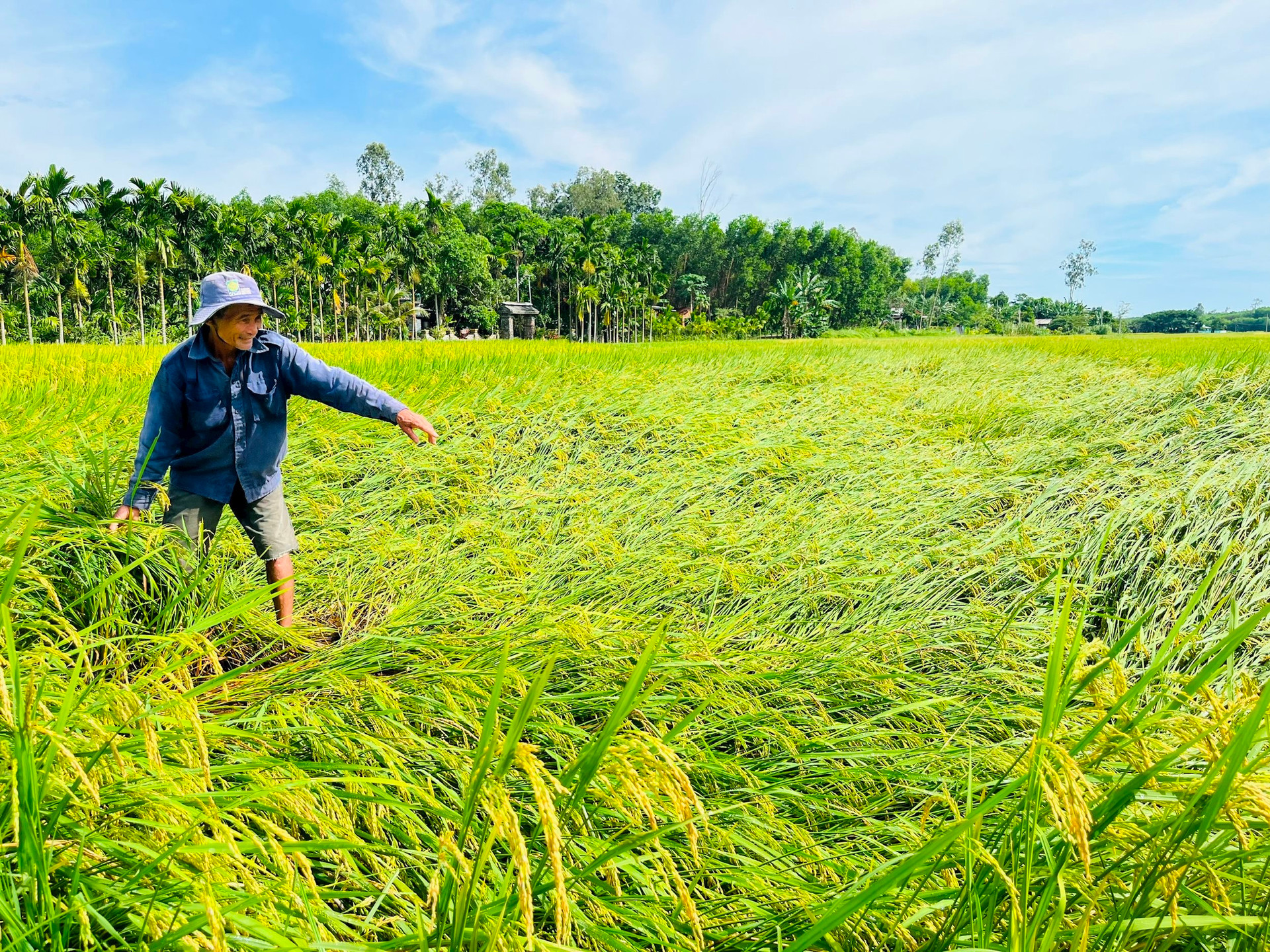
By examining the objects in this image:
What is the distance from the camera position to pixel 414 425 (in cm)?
259

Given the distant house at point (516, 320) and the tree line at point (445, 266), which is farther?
the distant house at point (516, 320)

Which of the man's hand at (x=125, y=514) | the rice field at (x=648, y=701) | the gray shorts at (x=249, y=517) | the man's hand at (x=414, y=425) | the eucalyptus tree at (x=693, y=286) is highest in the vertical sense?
the eucalyptus tree at (x=693, y=286)

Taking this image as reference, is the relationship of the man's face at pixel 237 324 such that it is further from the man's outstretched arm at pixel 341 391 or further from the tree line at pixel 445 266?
the tree line at pixel 445 266

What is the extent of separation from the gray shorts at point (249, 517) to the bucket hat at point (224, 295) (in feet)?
2.26

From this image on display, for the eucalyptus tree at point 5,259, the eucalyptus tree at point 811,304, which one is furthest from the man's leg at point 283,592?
the eucalyptus tree at point 811,304

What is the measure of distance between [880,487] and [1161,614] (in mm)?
1390

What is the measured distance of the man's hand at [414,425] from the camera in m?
2.57

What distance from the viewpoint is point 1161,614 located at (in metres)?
2.64

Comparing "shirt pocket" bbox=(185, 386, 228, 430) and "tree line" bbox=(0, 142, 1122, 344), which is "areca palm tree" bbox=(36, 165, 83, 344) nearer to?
"tree line" bbox=(0, 142, 1122, 344)

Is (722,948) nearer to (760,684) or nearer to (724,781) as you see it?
(724,781)

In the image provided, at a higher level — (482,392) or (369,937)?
(482,392)

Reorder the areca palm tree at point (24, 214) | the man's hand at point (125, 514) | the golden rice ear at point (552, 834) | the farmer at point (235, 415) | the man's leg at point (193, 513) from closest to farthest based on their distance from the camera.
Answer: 1. the golden rice ear at point (552, 834)
2. the man's hand at point (125, 514)
3. the farmer at point (235, 415)
4. the man's leg at point (193, 513)
5. the areca palm tree at point (24, 214)

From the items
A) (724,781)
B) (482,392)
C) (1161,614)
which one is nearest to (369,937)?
(724,781)

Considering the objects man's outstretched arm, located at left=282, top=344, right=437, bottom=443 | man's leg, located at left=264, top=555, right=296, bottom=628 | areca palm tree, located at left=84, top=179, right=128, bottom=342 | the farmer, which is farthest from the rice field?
areca palm tree, located at left=84, top=179, right=128, bottom=342
